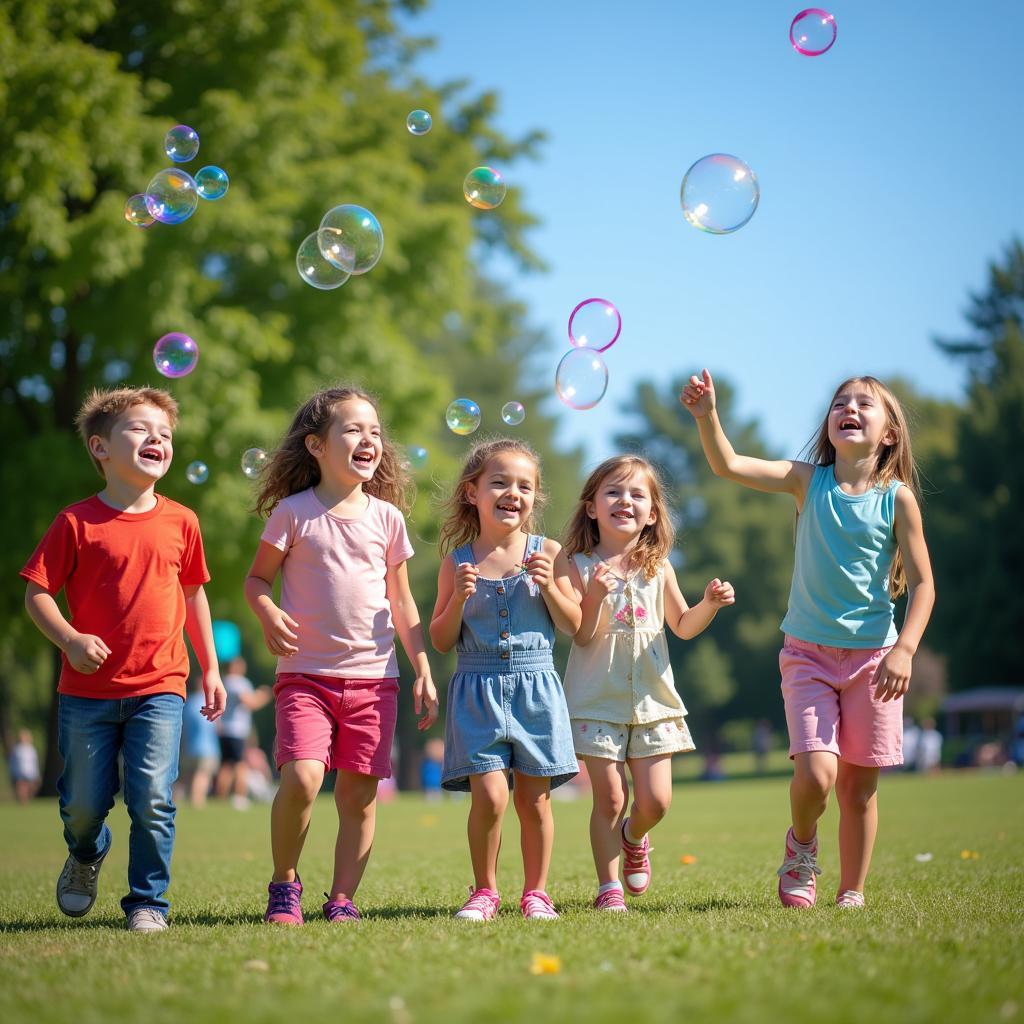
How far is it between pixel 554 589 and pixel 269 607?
1.19 m

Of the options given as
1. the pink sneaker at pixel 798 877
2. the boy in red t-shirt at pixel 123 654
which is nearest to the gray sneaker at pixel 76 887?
the boy in red t-shirt at pixel 123 654

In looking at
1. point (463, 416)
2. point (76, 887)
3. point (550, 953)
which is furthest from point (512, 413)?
point (550, 953)

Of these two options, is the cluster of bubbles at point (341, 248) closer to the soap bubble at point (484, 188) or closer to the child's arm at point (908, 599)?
the soap bubble at point (484, 188)

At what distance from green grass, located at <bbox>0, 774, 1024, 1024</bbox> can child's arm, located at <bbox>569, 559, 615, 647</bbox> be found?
1.15 meters

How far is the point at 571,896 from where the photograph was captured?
5766 millimetres

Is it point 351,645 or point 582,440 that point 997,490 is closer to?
point 582,440

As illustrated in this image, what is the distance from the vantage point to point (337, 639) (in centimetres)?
522

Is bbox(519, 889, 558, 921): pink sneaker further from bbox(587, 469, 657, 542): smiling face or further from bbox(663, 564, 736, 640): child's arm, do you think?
bbox(587, 469, 657, 542): smiling face

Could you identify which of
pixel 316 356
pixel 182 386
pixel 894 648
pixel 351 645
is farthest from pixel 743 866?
pixel 316 356

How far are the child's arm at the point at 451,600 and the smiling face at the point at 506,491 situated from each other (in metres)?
0.25

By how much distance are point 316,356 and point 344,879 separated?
14.1 metres

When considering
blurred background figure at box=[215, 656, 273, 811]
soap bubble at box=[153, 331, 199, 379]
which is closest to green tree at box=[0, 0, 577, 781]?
blurred background figure at box=[215, 656, 273, 811]

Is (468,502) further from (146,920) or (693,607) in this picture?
(146,920)

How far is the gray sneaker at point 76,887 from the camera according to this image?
16.8ft
